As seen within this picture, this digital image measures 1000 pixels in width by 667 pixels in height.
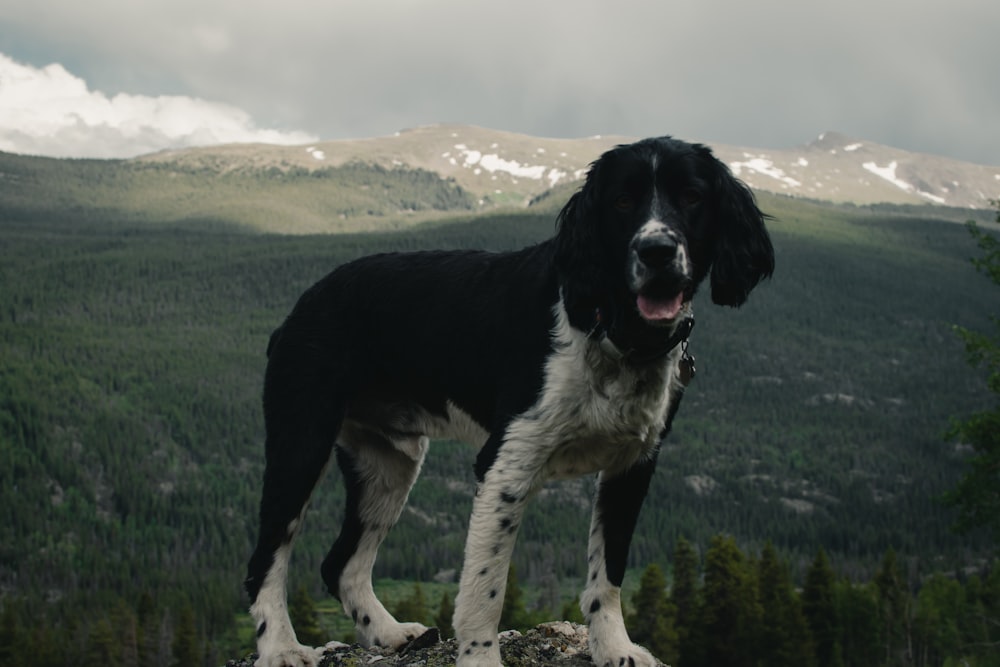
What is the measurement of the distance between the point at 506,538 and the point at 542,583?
15058cm

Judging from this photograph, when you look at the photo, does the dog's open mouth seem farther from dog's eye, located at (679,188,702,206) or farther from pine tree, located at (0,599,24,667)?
pine tree, located at (0,599,24,667)

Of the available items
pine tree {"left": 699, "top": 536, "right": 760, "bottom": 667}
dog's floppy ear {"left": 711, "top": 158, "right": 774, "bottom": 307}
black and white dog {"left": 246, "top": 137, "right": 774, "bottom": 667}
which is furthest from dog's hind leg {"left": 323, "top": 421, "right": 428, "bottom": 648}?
pine tree {"left": 699, "top": 536, "right": 760, "bottom": 667}

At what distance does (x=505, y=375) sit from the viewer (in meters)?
6.62

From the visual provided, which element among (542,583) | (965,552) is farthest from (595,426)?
(965,552)

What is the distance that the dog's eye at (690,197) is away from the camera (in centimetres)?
618

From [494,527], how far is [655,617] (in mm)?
54068

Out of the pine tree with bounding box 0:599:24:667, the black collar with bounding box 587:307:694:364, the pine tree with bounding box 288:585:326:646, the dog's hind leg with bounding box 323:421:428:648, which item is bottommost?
the pine tree with bounding box 0:599:24:667

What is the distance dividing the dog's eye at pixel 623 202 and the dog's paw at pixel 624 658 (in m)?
3.23

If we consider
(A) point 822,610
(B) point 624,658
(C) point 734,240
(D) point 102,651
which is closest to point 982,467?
(B) point 624,658

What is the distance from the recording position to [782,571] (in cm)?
6109

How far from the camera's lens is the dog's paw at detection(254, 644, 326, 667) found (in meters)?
7.50

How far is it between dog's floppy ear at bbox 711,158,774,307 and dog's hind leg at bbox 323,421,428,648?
292 centimetres

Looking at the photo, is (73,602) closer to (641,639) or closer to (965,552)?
(641,639)

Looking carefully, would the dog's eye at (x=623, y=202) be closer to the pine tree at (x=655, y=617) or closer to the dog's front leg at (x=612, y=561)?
the dog's front leg at (x=612, y=561)
